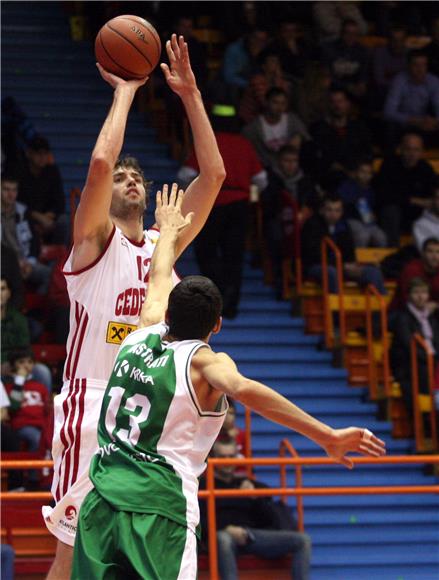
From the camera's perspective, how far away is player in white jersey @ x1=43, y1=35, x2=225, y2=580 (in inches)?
240

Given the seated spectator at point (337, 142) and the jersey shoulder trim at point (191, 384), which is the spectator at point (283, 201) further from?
the jersey shoulder trim at point (191, 384)

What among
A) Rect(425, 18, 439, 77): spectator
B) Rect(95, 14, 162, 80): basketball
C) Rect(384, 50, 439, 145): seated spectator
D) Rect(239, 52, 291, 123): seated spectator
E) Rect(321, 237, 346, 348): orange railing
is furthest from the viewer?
Rect(425, 18, 439, 77): spectator

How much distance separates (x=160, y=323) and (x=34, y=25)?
510 inches

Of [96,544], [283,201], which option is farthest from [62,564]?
[283,201]

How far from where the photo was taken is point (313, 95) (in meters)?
15.8

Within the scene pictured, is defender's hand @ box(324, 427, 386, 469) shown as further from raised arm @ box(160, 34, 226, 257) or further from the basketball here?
the basketball

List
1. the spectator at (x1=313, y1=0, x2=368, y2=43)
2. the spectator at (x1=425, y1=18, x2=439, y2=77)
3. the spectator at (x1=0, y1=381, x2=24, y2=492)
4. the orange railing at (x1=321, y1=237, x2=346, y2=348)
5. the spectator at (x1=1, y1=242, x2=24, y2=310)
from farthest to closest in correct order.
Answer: the spectator at (x1=425, y1=18, x2=439, y2=77) < the spectator at (x1=313, y1=0, x2=368, y2=43) < the orange railing at (x1=321, y1=237, x2=346, y2=348) < the spectator at (x1=1, y1=242, x2=24, y2=310) < the spectator at (x1=0, y1=381, x2=24, y2=492)

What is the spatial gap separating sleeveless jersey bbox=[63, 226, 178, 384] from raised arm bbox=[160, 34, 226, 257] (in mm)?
329

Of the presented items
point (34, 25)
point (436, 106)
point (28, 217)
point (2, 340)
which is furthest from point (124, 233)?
point (34, 25)

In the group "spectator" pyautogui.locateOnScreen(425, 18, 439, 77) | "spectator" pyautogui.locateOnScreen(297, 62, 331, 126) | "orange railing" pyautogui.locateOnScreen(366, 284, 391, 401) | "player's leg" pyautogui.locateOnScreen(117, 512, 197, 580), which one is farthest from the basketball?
"spectator" pyautogui.locateOnScreen(425, 18, 439, 77)

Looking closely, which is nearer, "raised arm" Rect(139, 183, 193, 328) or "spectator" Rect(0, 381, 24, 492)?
"raised arm" Rect(139, 183, 193, 328)

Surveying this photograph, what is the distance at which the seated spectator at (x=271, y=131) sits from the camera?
47.8 feet

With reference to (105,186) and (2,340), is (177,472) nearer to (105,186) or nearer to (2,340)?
(105,186)

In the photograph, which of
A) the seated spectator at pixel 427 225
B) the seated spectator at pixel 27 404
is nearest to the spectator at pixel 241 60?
the seated spectator at pixel 427 225
